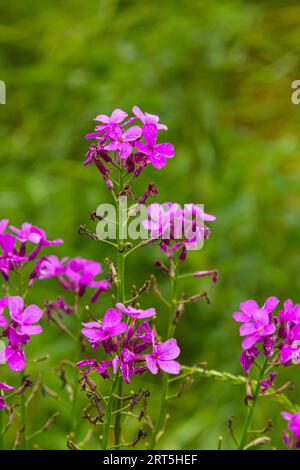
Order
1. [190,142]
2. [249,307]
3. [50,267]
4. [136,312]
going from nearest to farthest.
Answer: [136,312]
[249,307]
[50,267]
[190,142]

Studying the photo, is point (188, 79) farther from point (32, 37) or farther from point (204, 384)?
point (204, 384)

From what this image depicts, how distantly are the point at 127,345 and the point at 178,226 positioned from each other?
192 mm

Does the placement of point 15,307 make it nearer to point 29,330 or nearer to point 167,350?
point 29,330

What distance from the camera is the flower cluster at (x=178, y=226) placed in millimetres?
876

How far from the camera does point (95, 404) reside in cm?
79

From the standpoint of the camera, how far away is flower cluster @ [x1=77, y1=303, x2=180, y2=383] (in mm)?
743

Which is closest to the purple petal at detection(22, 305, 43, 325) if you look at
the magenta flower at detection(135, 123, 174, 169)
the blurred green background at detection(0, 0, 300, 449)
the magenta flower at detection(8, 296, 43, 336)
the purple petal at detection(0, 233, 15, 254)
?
the magenta flower at detection(8, 296, 43, 336)

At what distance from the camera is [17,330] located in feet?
2.62

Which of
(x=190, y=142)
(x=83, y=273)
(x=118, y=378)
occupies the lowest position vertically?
(x=118, y=378)

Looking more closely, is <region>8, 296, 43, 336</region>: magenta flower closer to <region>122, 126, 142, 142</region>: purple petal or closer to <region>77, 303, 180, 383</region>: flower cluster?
<region>77, 303, 180, 383</region>: flower cluster

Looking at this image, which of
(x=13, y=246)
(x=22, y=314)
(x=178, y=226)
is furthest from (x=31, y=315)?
(x=178, y=226)

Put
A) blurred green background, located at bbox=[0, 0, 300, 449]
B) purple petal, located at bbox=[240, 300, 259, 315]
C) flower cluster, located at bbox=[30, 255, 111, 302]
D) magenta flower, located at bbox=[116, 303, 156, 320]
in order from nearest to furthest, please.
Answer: magenta flower, located at bbox=[116, 303, 156, 320], purple petal, located at bbox=[240, 300, 259, 315], flower cluster, located at bbox=[30, 255, 111, 302], blurred green background, located at bbox=[0, 0, 300, 449]

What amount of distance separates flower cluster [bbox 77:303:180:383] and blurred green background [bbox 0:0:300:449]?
922 mm

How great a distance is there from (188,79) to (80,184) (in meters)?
0.46
